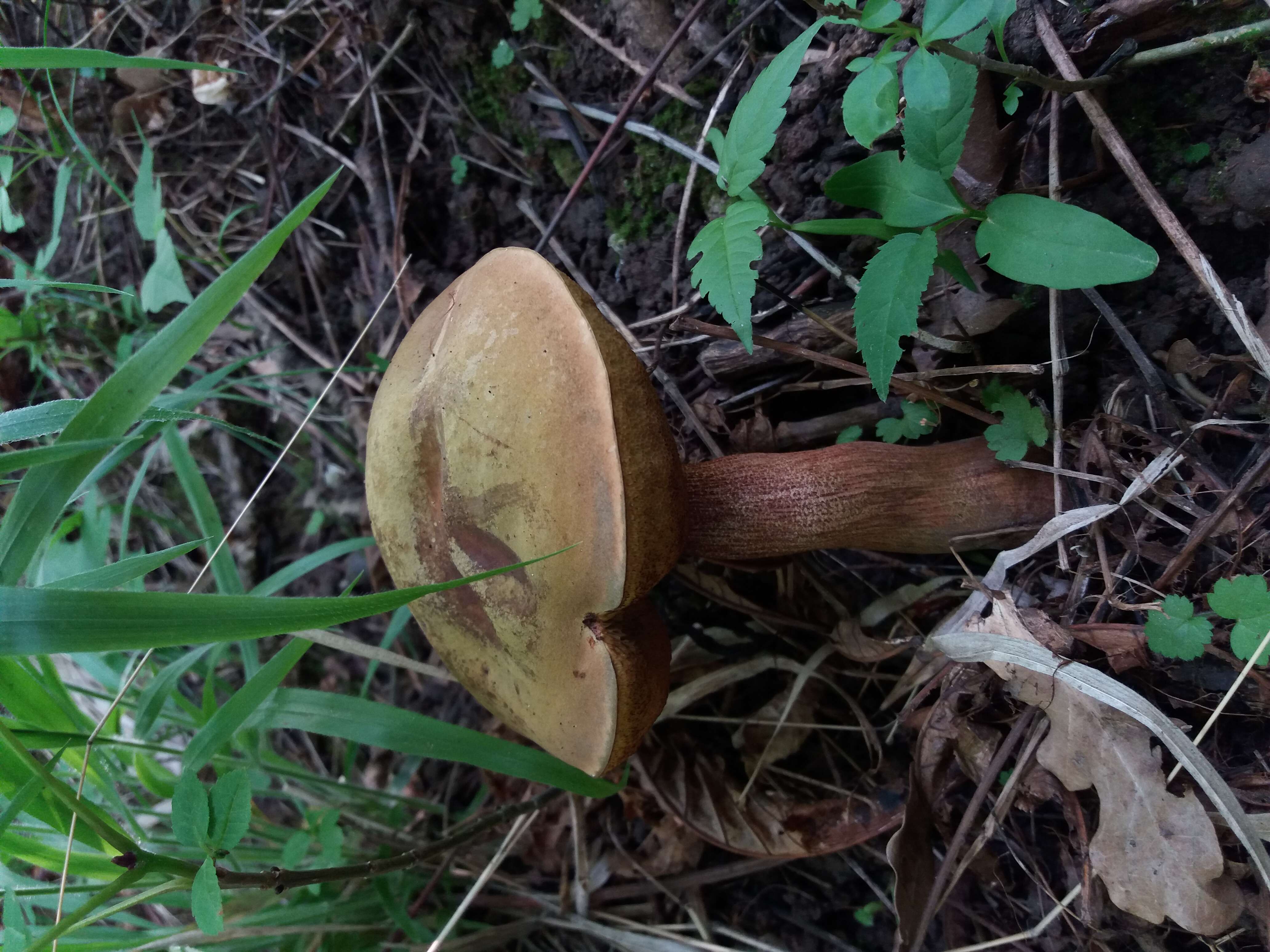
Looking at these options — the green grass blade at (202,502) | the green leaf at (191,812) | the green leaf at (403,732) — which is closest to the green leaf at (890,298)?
the green leaf at (403,732)

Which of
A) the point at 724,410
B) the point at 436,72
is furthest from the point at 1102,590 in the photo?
the point at 436,72

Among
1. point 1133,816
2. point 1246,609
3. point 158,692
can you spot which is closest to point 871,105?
point 1246,609

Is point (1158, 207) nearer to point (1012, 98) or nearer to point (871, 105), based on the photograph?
point (1012, 98)

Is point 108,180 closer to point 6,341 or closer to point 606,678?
point 6,341

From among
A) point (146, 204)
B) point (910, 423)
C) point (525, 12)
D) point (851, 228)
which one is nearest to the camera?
point (851, 228)

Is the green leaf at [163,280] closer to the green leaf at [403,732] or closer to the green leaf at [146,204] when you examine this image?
the green leaf at [146,204]

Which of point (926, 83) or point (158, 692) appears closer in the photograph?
point (926, 83)

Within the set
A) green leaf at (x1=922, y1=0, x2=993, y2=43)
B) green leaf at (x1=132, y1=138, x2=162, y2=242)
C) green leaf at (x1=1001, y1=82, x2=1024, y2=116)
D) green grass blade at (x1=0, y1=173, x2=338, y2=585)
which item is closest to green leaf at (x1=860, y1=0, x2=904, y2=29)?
green leaf at (x1=922, y1=0, x2=993, y2=43)

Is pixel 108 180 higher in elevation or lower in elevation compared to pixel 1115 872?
higher
